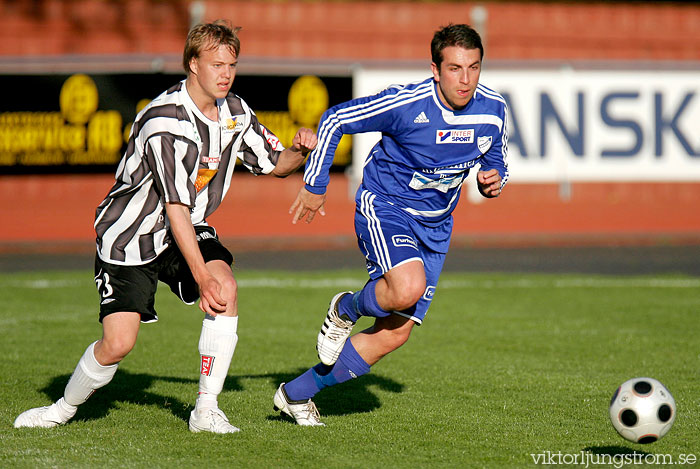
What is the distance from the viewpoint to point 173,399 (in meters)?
5.84

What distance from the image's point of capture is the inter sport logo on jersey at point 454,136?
520 centimetres

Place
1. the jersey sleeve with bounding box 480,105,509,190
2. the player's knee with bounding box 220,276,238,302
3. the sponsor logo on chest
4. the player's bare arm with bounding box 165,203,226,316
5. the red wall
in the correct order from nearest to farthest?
the player's bare arm with bounding box 165,203,226,316 < the player's knee with bounding box 220,276,238,302 < the sponsor logo on chest < the jersey sleeve with bounding box 480,105,509,190 < the red wall

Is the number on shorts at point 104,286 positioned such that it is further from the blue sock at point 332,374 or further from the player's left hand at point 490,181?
the player's left hand at point 490,181

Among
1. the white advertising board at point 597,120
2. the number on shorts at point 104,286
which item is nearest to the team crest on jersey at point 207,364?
the number on shorts at point 104,286

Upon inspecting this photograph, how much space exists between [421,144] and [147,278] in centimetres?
170

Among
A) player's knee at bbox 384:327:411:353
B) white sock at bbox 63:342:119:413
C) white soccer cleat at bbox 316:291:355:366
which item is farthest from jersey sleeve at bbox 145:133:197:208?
player's knee at bbox 384:327:411:353

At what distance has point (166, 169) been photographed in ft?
15.1

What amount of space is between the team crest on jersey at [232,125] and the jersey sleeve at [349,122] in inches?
16.9

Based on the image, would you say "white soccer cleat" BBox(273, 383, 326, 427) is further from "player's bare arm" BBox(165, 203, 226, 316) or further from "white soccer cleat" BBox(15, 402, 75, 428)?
"white soccer cleat" BBox(15, 402, 75, 428)

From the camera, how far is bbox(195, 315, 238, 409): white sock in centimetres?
484

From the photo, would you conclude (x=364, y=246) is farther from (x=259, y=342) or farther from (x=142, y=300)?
(x=259, y=342)

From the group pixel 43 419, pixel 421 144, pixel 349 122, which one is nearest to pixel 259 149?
pixel 349 122

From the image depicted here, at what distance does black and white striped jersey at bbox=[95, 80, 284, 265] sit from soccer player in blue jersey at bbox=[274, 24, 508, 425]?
45 cm

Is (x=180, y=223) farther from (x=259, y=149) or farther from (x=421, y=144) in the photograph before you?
(x=421, y=144)
